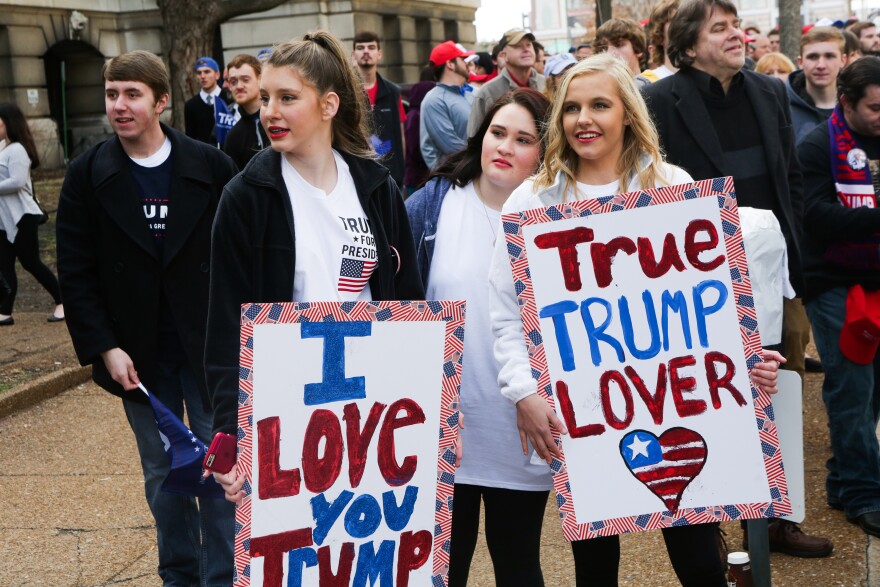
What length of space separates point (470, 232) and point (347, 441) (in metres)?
0.87

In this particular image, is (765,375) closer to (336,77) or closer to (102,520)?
(336,77)

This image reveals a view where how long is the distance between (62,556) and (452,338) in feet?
8.82

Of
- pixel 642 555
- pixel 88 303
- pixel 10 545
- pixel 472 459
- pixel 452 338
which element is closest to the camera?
pixel 452 338

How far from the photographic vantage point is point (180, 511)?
409 cm

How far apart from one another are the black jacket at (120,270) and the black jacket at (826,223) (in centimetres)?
254

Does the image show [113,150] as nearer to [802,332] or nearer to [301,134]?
[301,134]

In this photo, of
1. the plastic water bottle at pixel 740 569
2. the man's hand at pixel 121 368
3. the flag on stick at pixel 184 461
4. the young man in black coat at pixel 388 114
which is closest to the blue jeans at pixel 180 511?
the man's hand at pixel 121 368

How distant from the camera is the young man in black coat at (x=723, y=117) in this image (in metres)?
4.29

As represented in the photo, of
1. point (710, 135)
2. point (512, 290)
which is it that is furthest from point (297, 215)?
point (710, 135)

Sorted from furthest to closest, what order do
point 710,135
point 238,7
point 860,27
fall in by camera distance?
point 238,7
point 860,27
point 710,135

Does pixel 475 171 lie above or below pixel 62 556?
above

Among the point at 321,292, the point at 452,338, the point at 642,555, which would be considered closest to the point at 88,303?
the point at 321,292

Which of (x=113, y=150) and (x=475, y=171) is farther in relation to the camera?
(x=113, y=150)

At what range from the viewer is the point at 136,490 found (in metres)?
5.60
